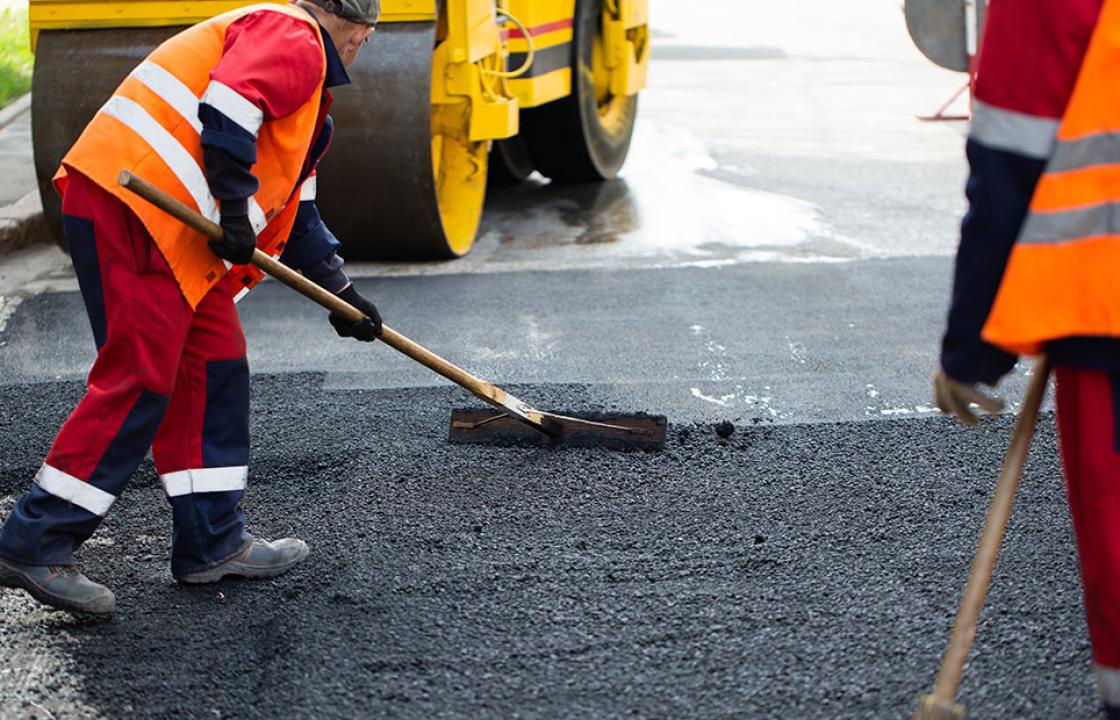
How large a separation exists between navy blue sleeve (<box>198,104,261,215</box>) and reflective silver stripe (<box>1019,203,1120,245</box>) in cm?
164

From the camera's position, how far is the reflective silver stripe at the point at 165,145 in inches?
119

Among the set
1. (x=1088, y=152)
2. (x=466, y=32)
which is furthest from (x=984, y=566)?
(x=466, y=32)

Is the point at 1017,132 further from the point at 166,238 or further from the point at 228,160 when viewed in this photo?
the point at 166,238

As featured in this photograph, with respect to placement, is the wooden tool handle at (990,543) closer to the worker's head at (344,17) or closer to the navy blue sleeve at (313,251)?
the worker's head at (344,17)

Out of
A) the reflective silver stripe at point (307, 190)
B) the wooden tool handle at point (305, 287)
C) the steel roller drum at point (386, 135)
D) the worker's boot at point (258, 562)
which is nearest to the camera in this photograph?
the wooden tool handle at point (305, 287)

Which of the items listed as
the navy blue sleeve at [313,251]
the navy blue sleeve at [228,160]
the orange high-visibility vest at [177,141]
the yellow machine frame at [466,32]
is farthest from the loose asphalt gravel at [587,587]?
the yellow machine frame at [466,32]

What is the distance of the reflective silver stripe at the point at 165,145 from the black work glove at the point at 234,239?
0.31 ft

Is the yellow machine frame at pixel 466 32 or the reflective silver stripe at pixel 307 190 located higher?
the reflective silver stripe at pixel 307 190

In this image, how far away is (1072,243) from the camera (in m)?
1.97

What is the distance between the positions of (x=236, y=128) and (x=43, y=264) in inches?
152

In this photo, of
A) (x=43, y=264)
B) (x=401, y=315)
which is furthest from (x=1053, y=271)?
(x=43, y=264)

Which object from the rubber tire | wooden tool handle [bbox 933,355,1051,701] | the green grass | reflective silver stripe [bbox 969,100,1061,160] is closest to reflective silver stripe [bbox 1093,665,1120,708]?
wooden tool handle [bbox 933,355,1051,701]

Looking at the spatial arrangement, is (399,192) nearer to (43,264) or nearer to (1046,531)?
(43,264)

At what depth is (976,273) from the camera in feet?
6.76
